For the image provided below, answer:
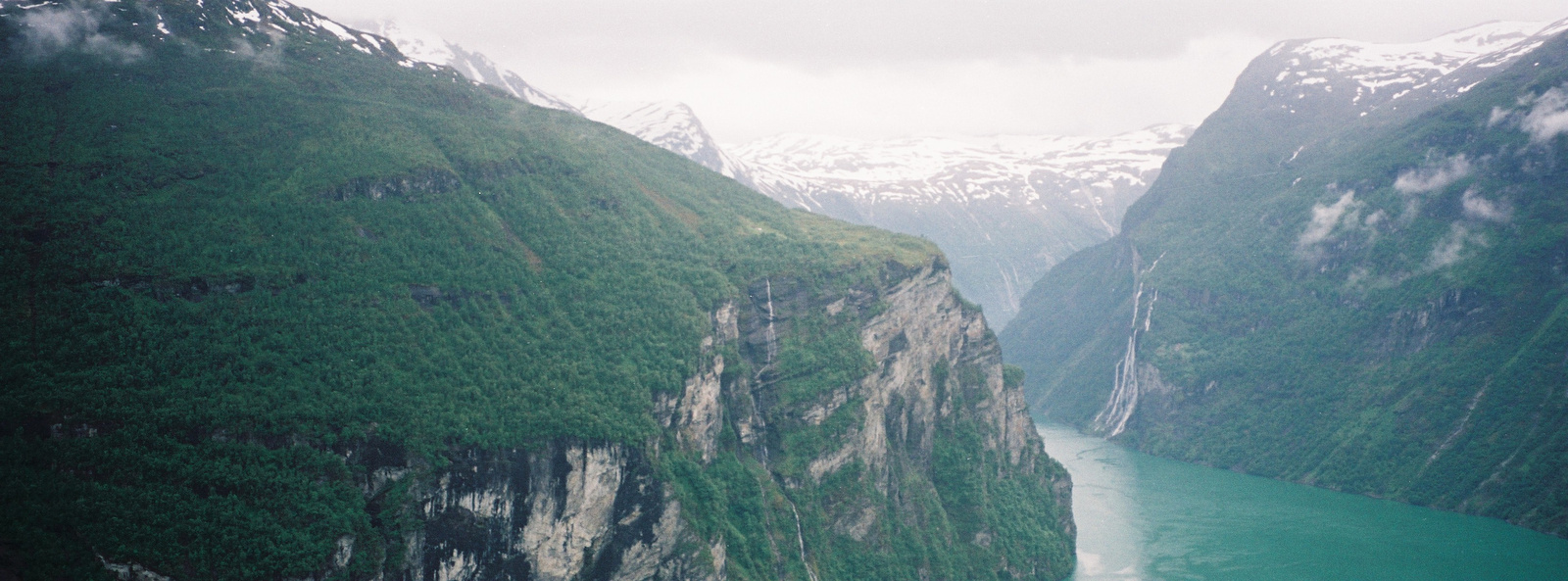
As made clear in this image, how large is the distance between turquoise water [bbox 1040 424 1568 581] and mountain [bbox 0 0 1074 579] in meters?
8.24

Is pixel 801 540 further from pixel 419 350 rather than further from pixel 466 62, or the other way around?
pixel 466 62

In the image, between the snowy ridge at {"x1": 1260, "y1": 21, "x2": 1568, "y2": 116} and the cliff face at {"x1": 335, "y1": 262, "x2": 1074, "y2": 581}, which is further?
the snowy ridge at {"x1": 1260, "y1": 21, "x2": 1568, "y2": 116}

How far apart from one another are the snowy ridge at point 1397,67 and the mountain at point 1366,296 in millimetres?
537

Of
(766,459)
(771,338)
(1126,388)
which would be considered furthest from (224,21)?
(1126,388)

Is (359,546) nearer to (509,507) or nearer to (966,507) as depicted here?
(509,507)

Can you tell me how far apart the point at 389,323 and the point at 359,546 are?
14193 millimetres

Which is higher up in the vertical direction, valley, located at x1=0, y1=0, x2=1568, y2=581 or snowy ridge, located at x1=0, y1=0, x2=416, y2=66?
snowy ridge, located at x1=0, y1=0, x2=416, y2=66

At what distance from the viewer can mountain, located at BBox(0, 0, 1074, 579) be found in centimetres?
Answer: 4622

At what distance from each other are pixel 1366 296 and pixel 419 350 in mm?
121737

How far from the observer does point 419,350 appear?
57031 millimetres

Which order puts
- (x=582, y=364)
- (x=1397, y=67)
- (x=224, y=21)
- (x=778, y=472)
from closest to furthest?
(x=582, y=364)
(x=778, y=472)
(x=224, y=21)
(x=1397, y=67)

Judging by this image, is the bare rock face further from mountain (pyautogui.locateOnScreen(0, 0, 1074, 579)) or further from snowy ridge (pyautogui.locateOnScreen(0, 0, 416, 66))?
snowy ridge (pyautogui.locateOnScreen(0, 0, 416, 66))

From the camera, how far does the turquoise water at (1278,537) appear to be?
84.8 metres

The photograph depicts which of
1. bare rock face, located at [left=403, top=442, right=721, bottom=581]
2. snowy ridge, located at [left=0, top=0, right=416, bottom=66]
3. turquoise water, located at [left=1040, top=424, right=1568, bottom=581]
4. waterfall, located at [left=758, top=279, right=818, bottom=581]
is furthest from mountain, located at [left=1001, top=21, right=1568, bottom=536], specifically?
snowy ridge, located at [left=0, top=0, right=416, bottom=66]
